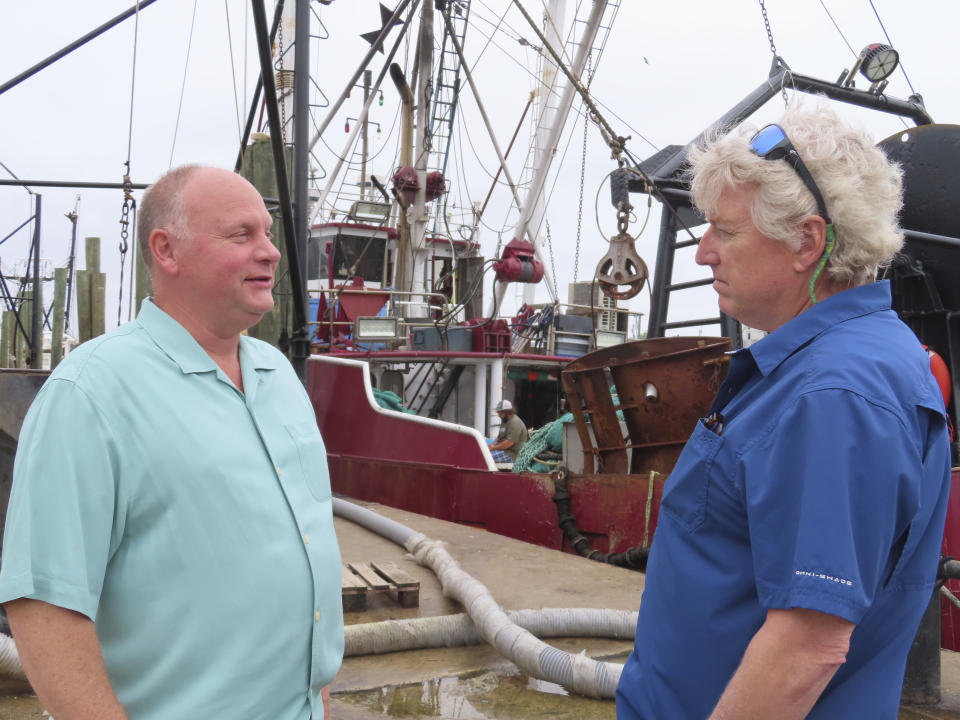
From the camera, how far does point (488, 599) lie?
12.4ft

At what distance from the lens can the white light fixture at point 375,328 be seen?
35.5 ft

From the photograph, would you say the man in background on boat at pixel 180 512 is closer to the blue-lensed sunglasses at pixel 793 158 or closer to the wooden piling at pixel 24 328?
the blue-lensed sunglasses at pixel 793 158

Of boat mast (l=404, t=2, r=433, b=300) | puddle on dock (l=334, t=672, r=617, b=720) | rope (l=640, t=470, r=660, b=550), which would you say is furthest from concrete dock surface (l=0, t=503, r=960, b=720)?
boat mast (l=404, t=2, r=433, b=300)

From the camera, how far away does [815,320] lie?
4.53ft

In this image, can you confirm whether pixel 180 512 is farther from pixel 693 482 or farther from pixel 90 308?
pixel 90 308

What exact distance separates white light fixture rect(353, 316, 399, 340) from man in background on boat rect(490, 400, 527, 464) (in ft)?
5.35

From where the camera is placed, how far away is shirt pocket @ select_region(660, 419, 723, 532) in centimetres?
138

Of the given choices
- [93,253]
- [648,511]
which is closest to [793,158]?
[648,511]

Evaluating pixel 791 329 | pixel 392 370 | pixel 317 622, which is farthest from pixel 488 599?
pixel 392 370

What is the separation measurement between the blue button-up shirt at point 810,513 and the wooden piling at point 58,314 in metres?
24.7

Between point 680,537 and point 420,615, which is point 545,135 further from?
point 680,537

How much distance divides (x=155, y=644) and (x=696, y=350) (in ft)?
16.5

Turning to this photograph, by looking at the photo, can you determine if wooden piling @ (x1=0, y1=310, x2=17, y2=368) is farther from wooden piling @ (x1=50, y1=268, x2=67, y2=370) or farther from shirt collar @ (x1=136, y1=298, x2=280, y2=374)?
shirt collar @ (x1=136, y1=298, x2=280, y2=374)

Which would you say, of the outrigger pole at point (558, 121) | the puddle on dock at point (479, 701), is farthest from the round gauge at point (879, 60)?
the puddle on dock at point (479, 701)
